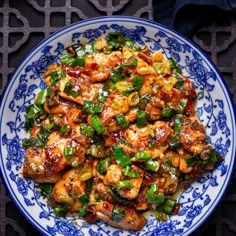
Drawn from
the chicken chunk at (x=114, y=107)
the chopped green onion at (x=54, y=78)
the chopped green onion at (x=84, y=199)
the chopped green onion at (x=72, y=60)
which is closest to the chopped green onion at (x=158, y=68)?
the chicken chunk at (x=114, y=107)

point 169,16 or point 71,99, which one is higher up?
point 169,16

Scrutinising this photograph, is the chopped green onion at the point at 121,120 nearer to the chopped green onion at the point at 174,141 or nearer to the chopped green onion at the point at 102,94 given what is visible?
the chopped green onion at the point at 102,94

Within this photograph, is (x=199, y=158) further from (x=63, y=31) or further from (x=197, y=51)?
(x=63, y=31)

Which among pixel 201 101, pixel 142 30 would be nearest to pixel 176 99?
pixel 201 101

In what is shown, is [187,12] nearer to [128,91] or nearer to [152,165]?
[128,91]

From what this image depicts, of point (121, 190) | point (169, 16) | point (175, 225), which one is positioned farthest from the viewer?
point (169, 16)

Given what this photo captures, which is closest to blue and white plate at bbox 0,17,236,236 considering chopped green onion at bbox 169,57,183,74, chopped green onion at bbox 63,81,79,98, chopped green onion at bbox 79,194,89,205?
chopped green onion at bbox 169,57,183,74
